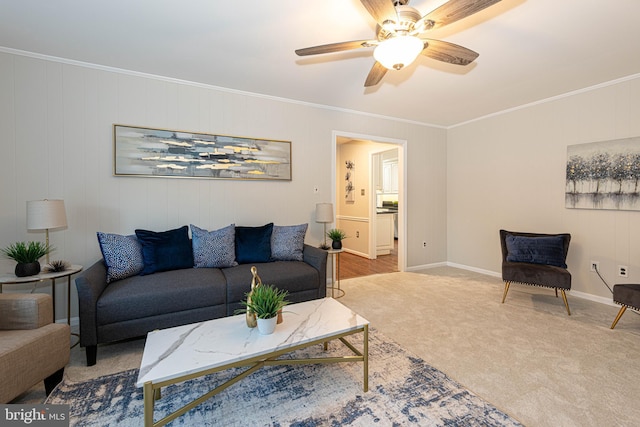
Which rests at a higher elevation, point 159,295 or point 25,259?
point 25,259

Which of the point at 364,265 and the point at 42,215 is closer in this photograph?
the point at 42,215

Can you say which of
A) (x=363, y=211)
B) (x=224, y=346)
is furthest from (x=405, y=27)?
(x=363, y=211)

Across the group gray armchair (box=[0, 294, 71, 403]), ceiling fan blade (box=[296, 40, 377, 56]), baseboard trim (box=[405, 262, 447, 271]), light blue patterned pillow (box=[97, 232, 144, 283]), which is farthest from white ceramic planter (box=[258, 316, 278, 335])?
baseboard trim (box=[405, 262, 447, 271])

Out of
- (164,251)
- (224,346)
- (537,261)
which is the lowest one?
(224,346)

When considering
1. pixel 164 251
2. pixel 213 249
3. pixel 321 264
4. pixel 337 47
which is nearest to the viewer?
pixel 337 47

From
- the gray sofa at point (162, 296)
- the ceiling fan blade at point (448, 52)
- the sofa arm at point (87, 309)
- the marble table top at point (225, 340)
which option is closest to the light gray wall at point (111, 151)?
the gray sofa at point (162, 296)

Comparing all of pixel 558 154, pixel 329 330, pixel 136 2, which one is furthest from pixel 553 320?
pixel 136 2

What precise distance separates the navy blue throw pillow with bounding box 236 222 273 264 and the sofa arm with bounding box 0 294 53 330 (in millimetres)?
1581

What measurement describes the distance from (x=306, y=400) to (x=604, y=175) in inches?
160

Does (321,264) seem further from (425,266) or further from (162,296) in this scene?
(425,266)

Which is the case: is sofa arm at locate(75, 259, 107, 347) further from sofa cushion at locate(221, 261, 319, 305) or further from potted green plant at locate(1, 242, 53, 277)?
sofa cushion at locate(221, 261, 319, 305)

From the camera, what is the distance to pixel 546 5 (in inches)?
77.8

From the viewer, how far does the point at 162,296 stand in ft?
7.50

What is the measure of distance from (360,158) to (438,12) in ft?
15.3
